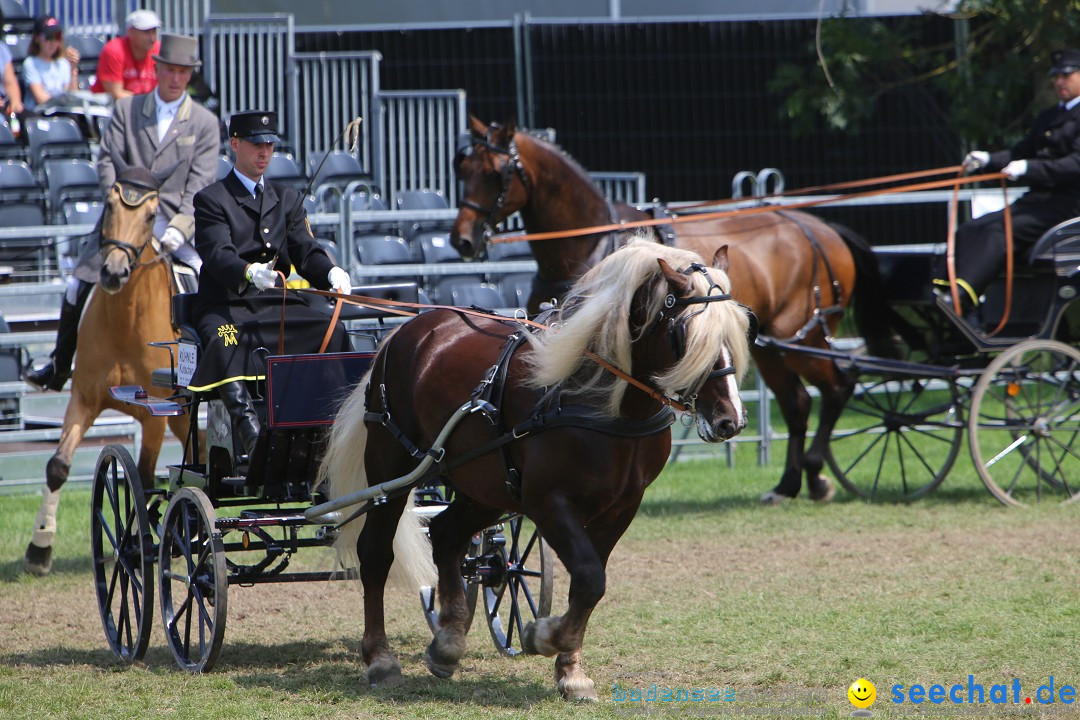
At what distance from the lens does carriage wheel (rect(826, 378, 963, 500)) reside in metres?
9.16

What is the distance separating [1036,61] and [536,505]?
10.1m

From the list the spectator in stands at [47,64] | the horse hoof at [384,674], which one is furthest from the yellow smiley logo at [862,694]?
the spectator in stands at [47,64]

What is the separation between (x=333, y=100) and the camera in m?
13.9

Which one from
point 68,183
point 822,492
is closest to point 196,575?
point 822,492

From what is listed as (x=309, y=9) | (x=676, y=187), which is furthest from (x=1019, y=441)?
(x=309, y=9)

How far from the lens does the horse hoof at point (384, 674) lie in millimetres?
5105

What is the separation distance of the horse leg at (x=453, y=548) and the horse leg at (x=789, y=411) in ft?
14.1

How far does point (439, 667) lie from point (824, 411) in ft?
16.5

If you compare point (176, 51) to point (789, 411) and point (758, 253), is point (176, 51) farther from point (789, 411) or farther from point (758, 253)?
point (789, 411)

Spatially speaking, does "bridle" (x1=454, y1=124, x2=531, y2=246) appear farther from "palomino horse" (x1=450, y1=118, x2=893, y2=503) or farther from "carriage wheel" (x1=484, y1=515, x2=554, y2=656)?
"carriage wheel" (x1=484, y1=515, x2=554, y2=656)

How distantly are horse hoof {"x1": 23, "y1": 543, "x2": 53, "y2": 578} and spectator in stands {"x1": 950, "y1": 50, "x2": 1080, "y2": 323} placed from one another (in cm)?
565

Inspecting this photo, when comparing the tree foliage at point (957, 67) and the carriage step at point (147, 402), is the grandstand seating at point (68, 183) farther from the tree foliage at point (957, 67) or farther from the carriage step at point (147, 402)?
the tree foliage at point (957, 67)

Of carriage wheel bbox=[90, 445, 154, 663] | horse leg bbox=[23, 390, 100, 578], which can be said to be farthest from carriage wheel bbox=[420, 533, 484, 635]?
horse leg bbox=[23, 390, 100, 578]

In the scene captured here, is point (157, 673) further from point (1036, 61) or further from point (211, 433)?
point (1036, 61)
